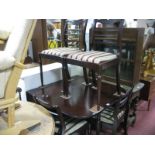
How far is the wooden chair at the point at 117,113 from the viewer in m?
1.68

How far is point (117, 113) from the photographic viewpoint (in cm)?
168

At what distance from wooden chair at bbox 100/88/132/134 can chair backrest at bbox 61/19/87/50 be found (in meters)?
0.71

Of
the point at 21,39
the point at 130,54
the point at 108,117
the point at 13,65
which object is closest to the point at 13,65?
the point at 13,65

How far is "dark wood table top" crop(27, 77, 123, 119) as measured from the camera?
1.68m

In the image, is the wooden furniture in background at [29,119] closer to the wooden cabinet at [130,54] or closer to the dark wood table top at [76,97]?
the dark wood table top at [76,97]

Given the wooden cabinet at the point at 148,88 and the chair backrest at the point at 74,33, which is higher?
the chair backrest at the point at 74,33

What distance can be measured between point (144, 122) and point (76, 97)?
103 cm

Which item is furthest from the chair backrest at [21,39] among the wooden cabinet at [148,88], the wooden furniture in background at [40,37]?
the wooden furniture in background at [40,37]

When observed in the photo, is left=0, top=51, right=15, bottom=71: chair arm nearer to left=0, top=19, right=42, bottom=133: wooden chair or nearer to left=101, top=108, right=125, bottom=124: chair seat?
left=0, top=19, right=42, bottom=133: wooden chair

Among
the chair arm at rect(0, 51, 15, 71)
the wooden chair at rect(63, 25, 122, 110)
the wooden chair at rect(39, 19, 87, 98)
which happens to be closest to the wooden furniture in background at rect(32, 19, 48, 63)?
the wooden chair at rect(39, 19, 87, 98)

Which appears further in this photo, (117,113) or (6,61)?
(117,113)

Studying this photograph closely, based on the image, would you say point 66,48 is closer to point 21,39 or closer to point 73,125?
point 73,125

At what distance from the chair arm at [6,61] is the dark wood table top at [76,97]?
53cm
